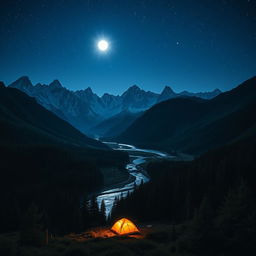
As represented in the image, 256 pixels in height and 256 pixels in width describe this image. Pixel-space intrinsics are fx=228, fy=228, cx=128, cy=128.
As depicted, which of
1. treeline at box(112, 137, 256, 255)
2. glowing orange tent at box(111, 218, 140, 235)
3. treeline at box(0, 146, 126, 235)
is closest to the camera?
treeline at box(112, 137, 256, 255)

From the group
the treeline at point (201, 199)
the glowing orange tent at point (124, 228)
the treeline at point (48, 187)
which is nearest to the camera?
the treeline at point (201, 199)

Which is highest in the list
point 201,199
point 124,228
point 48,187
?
point 48,187

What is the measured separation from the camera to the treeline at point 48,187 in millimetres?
67500

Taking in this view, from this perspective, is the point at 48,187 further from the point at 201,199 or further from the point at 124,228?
the point at 201,199

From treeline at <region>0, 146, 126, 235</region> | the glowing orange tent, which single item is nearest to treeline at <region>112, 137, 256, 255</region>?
the glowing orange tent

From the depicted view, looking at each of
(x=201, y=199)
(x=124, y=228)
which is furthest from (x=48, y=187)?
(x=201, y=199)

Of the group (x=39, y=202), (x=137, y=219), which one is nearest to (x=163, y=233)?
(x=137, y=219)

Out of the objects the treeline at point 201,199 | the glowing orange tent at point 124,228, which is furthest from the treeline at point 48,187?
the glowing orange tent at point 124,228

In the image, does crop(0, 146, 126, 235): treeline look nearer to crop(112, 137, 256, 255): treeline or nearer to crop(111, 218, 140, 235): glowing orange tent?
crop(112, 137, 256, 255): treeline

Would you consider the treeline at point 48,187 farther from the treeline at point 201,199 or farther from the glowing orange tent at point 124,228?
the glowing orange tent at point 124,228

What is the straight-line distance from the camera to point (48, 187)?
4122 inches

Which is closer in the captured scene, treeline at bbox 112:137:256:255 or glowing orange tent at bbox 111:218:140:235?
treeline at bbox 112:137:256:255

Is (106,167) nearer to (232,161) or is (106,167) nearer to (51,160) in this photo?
(51,160)

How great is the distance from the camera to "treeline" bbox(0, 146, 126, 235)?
6750 cm
